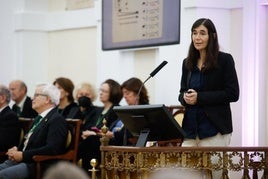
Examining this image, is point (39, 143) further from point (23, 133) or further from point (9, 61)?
point (9, 61)

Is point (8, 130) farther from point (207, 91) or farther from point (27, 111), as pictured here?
point (207, 91)

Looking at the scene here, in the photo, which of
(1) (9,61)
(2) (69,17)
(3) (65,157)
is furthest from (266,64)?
(1) (9,61)

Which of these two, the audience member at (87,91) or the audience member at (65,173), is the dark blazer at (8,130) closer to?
the audience member at (87,91)

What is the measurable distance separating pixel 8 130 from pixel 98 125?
3.16 feet

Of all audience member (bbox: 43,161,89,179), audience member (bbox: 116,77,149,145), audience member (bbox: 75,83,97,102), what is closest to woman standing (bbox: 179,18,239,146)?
audience member (bbox: 116,77,149,145)

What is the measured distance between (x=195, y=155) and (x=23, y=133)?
12.1 ft

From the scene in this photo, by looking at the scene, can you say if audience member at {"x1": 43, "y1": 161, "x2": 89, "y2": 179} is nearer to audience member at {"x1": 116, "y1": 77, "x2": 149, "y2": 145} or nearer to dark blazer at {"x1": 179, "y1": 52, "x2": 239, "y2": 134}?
dark blazer at {"x1": 179, "y1": 52, "x2": 239, "y2": 134}

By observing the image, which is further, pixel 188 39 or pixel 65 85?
pixel 65 85

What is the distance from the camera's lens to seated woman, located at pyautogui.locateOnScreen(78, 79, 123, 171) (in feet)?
27.4

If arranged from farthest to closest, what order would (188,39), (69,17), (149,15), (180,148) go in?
(69,17)
(149,15)
(188,39)
(180,148)

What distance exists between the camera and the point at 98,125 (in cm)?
866

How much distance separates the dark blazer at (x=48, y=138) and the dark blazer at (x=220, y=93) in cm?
225

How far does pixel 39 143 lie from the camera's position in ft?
25.5

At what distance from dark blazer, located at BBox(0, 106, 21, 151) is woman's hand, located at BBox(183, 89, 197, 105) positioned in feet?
11.0
